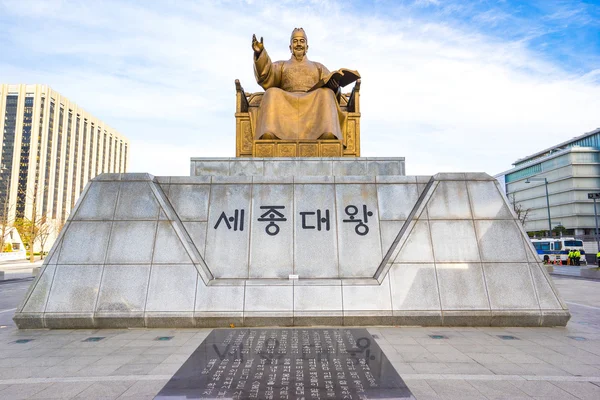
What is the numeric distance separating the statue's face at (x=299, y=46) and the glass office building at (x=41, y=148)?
77.3 m

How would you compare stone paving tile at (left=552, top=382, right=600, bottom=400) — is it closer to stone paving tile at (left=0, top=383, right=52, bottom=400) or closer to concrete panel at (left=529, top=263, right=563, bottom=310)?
concrete panel at (left=529, top=263, right=563, bottom=310)

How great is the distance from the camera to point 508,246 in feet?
24.5

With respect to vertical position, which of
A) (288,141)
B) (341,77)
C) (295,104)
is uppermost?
(341,77)

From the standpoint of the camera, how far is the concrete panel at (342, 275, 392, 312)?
22.3ft

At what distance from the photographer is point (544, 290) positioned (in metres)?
6.99

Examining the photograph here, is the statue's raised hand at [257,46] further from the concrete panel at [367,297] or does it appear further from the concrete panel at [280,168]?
the concrete panel at [367,297]

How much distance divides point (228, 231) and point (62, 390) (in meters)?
4.33

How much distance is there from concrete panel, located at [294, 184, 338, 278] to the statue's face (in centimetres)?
577

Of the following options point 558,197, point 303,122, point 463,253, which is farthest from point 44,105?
point 558,197

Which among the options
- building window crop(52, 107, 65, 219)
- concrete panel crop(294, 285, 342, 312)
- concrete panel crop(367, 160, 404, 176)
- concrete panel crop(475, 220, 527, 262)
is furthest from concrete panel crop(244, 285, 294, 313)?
building window crop(52, 107, 65, 219)

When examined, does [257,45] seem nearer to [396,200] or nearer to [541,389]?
[396,200]

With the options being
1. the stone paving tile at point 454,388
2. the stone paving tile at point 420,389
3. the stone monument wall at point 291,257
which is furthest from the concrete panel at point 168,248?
the stone paving tile at point 454,388

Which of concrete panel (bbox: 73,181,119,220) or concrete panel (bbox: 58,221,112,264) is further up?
concrete panel (bbox: 73,181,119,220)

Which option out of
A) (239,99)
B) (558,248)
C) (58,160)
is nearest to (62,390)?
(239,99)
